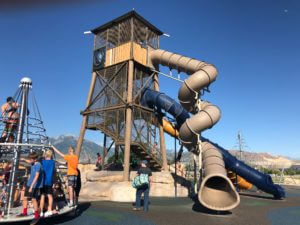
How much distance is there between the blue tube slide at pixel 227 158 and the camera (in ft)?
58.4

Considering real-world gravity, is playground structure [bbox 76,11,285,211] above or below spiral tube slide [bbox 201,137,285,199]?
above

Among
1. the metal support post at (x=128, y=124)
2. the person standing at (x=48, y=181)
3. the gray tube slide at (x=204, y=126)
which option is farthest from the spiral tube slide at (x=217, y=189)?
the person standing at (x=48, y=181)

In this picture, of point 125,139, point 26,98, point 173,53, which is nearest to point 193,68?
point 173,53

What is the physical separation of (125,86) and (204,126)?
7798 millimetres

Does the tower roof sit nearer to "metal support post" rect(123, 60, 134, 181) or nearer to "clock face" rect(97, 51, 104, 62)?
"clock face" rect(97, 51, 104, 62)

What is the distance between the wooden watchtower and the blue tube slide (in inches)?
31.7

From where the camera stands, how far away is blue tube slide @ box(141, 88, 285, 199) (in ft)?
58.4

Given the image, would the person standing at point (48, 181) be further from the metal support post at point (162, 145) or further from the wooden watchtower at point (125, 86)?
the metal support post at point (162, 145)

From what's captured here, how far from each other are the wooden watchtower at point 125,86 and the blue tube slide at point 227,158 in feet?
2.64

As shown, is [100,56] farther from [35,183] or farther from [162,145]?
[35,183]

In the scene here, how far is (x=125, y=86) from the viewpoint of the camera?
20875 millimetres

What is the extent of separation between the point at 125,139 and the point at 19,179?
9.62m

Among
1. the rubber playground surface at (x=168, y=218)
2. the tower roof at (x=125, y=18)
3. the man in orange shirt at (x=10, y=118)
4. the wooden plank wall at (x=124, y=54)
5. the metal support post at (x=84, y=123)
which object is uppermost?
the tower roof at (x=125, y=18)

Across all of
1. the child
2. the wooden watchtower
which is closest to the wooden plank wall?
the wooden watchtower
